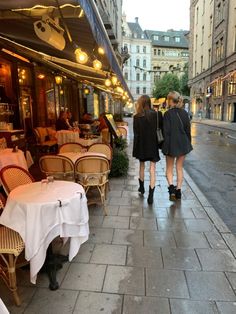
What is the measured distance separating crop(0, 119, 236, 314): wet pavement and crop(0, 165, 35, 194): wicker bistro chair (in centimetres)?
103

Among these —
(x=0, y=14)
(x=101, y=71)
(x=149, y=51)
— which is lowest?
(x=101, y=71)

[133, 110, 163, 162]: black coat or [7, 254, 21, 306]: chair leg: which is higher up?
[133, 110, 163, 162]: black coat

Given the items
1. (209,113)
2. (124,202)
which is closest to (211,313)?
(124,202)

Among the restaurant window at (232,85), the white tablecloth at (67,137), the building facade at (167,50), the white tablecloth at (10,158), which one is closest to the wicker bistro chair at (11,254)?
the white tablecloth at (10,158)

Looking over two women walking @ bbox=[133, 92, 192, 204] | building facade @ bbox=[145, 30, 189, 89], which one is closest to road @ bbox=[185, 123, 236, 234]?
two women walking @ bbox=[133, 92, 192, 204]

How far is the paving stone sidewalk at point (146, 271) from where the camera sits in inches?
102

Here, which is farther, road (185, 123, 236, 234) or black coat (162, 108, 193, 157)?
road (185, 123, 236, 234)

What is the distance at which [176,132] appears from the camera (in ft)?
16.8

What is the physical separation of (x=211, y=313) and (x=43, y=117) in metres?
11.3

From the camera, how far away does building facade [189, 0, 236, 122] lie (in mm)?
30438

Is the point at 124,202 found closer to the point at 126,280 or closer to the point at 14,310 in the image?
the point at 126,280

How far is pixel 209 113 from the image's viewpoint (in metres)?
39.7

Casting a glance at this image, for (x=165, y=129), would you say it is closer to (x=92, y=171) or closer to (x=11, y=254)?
(x=92, y=171)

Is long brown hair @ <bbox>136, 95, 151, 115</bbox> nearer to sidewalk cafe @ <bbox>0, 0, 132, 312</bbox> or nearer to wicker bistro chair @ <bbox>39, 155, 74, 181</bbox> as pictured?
sidewalk cafe @ <bbox>0, 0, 132, 312</bbox>
